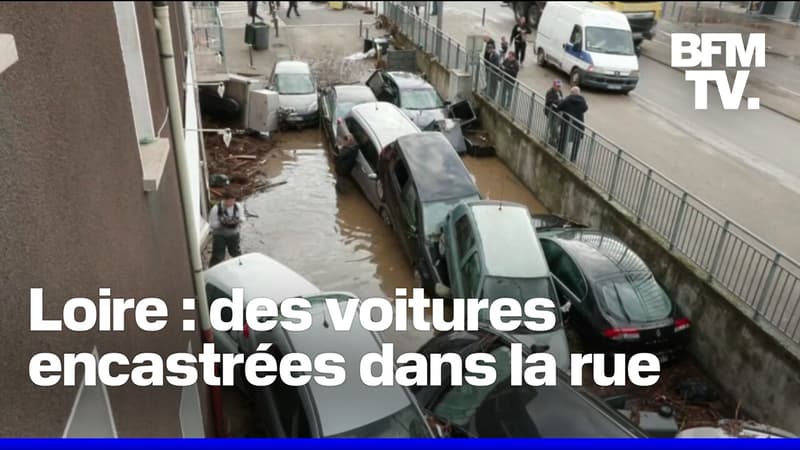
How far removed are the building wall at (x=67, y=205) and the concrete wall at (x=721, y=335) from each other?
660 centimetres

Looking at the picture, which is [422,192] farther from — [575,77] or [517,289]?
[575,77]

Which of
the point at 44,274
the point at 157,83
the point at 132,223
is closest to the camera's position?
the point at 44,274

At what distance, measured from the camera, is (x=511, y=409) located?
5.44m

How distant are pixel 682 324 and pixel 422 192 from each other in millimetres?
4320

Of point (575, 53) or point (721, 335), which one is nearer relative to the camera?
point (721, 335)

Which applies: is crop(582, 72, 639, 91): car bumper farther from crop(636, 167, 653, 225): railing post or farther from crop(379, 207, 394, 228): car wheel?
crop(379, 207, 394, 228): car wheel

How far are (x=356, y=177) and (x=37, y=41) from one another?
10.1 m

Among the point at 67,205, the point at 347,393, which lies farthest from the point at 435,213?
the point at 67,205

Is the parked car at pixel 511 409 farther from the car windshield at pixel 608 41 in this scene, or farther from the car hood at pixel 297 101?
the car windshield at pixel 608 41

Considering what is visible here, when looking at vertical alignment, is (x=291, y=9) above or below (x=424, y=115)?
above

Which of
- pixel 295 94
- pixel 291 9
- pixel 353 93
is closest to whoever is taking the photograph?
pixel 353 93

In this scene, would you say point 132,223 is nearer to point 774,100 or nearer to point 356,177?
point 356,177

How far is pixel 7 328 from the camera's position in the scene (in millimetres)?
2156

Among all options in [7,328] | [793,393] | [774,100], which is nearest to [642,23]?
[774,100]
